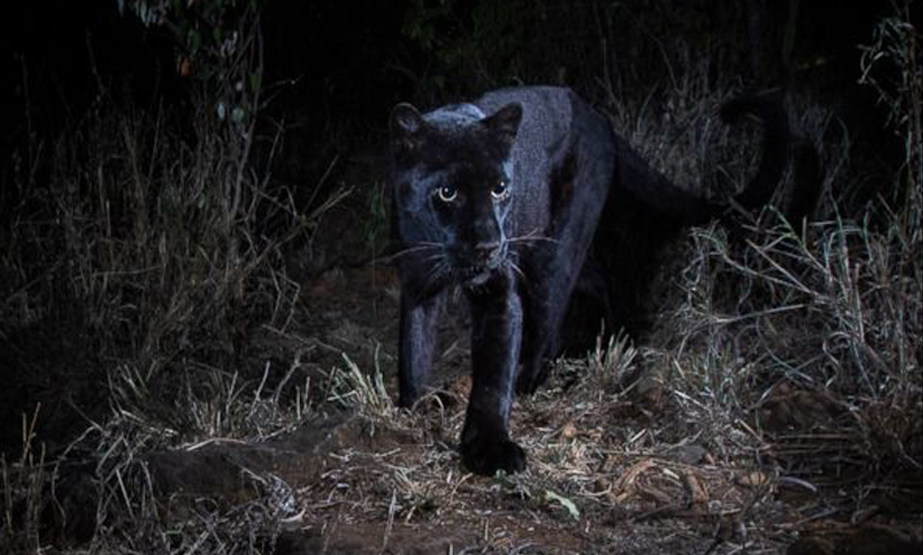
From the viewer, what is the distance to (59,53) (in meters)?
7.17

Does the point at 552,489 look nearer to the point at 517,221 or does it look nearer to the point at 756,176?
the point at 517,221

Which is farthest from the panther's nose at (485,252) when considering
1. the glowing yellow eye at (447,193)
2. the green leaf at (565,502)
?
the green leaf at (565,502)

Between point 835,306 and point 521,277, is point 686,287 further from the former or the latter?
point 835,306

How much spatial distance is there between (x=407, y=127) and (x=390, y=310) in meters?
2.07

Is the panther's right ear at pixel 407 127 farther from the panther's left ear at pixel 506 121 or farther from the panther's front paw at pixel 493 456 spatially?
the panther's front paw at pixel 493 456

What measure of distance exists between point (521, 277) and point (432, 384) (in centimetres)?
60

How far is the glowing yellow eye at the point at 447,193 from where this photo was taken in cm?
442

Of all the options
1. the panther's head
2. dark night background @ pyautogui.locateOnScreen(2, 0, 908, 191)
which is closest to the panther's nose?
the panther's head

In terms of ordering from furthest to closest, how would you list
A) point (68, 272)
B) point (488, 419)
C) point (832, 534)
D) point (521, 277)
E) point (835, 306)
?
point (68, 272), point (521, 277), point (488, 419), point (835, 306), point (832, 534)

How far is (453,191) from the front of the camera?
14.5 feet

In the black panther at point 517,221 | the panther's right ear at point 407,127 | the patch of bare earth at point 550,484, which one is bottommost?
the patch of bare earth at point 550,484

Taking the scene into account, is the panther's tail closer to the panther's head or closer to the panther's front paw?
the panther's head

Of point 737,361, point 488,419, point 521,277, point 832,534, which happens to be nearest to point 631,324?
point 521,277

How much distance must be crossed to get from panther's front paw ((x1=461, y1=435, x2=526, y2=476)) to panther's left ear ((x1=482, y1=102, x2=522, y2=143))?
105 centimetres
